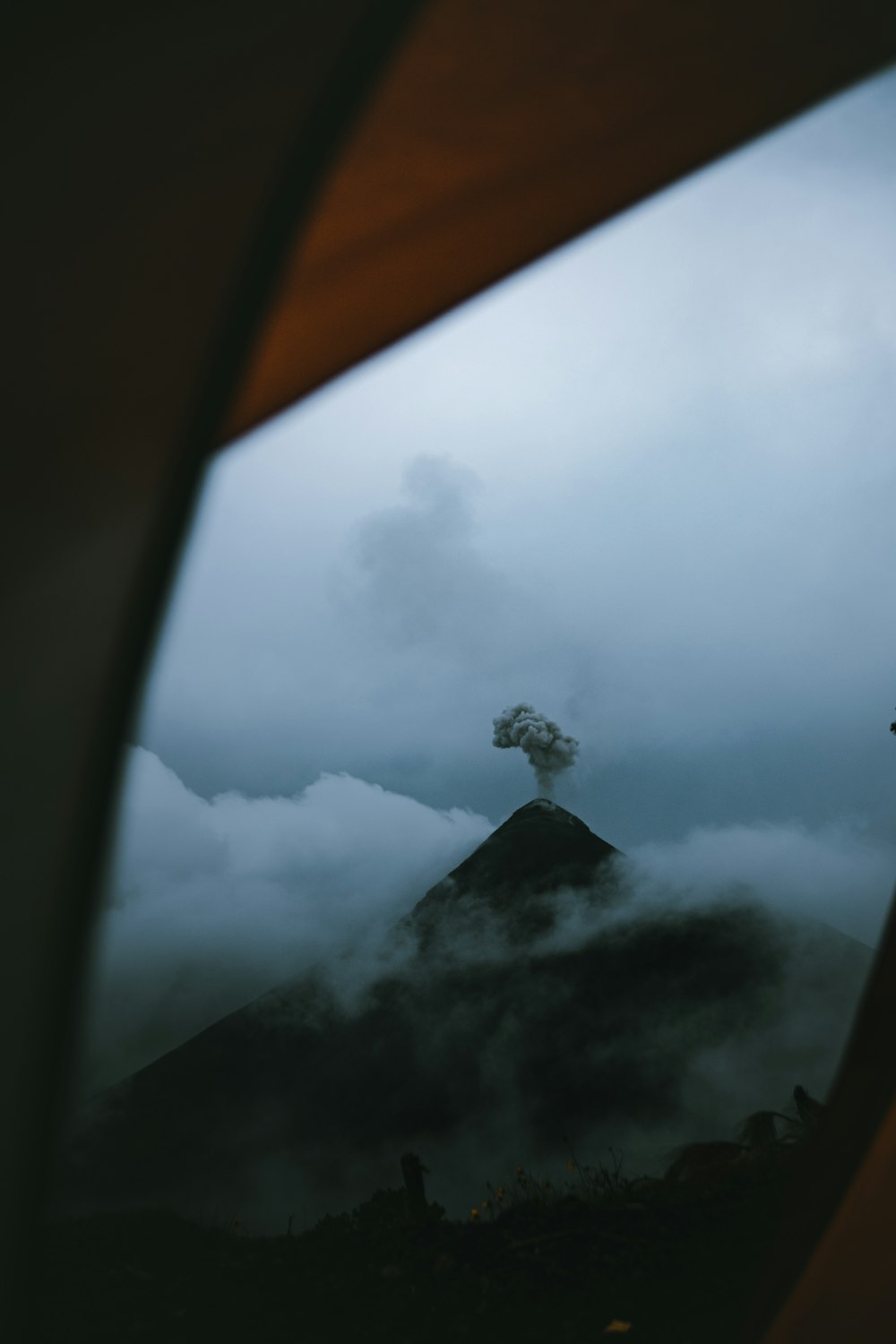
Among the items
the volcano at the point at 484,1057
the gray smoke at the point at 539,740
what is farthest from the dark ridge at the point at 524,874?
the gray smoke at the point at 539,740

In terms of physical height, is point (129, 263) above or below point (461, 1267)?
above

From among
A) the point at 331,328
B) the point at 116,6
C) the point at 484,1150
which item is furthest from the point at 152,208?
the point at 484,1150

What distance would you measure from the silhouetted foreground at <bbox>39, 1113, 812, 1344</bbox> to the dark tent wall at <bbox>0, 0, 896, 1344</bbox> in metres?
4.93

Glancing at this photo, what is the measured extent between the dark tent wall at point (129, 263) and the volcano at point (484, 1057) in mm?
5532

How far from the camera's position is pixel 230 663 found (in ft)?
26.6

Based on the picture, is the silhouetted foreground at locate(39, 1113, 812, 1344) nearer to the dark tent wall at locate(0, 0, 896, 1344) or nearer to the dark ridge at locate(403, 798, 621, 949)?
the dark ridge at locate(403, 798, 621, 949)

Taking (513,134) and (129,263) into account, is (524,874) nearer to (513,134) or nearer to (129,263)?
(513,134)

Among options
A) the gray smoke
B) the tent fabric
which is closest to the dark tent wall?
the tent fabric

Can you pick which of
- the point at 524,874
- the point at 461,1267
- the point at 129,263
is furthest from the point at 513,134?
the point at 524,874

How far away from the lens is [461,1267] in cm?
582

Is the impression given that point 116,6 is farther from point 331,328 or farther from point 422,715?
point 422,715

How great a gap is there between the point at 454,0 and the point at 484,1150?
6.30 metres

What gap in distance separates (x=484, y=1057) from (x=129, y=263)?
6.40 meters

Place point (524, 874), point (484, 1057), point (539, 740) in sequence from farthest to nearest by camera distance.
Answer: point (539, 740)
point (524, 874)
point (484, 1057)
